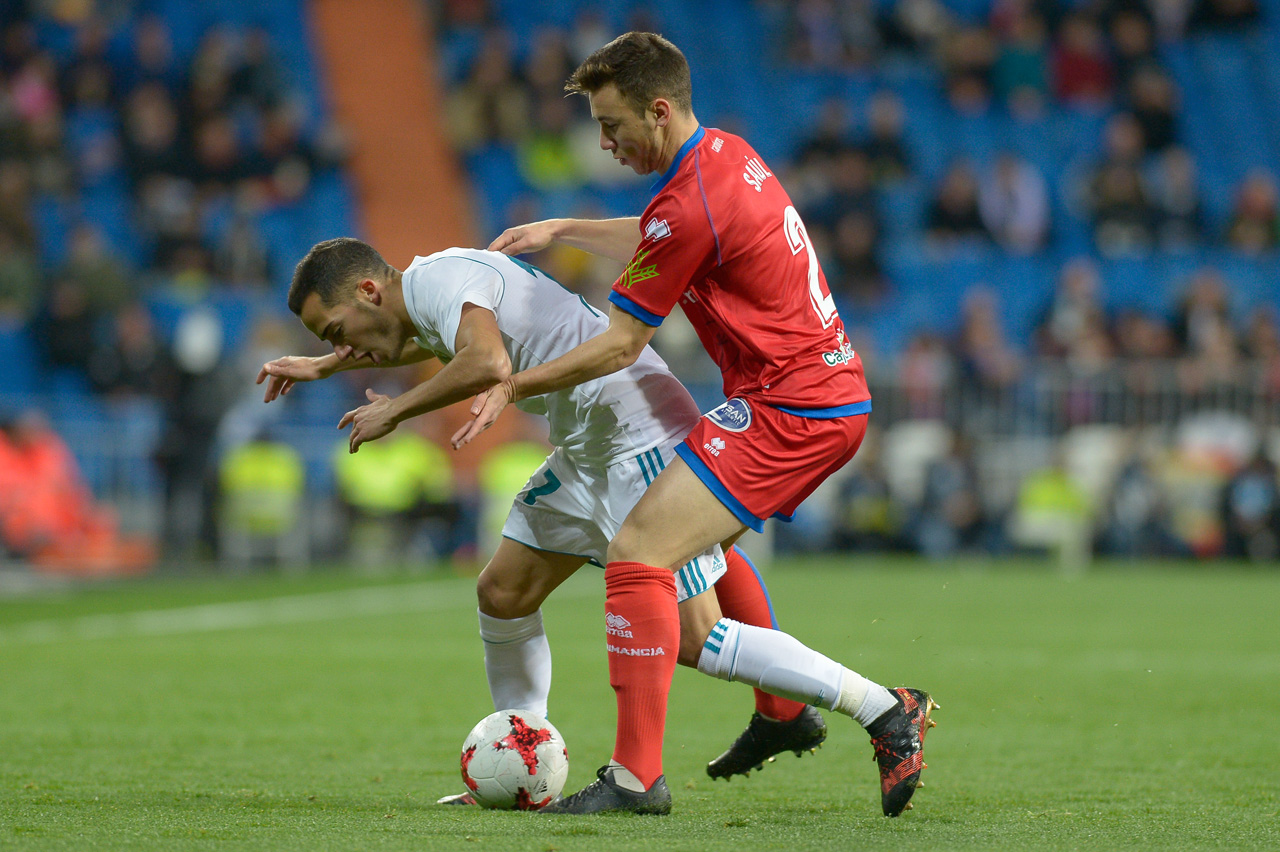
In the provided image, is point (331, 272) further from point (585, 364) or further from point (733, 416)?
point (733, 416)

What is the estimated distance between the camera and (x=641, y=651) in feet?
14.8

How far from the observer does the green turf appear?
4246mm

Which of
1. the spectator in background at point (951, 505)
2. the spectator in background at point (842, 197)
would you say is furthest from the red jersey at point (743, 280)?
the spectator in background at point (842, 197)

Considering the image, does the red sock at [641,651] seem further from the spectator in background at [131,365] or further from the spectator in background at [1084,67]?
the spectator in background at [1084,67]

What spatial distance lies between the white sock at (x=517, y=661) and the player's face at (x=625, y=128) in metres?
1.48

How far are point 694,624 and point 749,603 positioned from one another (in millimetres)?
391

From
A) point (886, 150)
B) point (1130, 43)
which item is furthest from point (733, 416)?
point (1130, 43)

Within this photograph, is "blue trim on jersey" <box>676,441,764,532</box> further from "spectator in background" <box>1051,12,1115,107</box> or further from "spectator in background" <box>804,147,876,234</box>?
"spectator in background" <box>1051,12,1115,107</box>

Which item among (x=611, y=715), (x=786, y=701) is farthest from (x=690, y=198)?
(x=611, y=715)

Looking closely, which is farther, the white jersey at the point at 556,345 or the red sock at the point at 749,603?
the red sock at the point at 749,603

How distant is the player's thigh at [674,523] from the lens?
14.7ft

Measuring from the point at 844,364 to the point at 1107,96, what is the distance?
1689 centimetres

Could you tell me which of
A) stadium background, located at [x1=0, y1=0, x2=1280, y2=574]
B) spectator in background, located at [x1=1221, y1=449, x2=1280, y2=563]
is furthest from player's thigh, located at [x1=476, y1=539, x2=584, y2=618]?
spectator in background, located at [x1=1221, y1=449, x2=1280, y2=563]

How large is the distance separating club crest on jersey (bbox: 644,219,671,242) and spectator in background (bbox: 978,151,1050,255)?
49.1 feet
